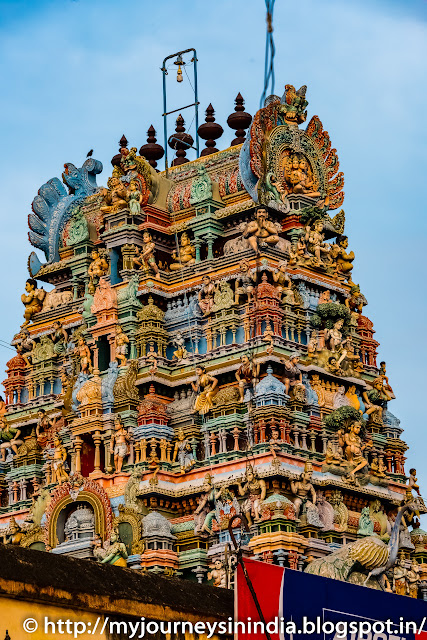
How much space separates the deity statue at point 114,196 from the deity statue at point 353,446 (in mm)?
9062

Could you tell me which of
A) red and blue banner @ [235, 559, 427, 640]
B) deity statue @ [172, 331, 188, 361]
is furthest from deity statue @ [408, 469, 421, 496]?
red and blue banner @ [235, 559, 427, 640]

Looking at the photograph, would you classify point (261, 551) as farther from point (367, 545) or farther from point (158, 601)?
point (158, 601)

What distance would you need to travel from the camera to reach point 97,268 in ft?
132

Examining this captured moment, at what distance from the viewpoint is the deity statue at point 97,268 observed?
40.2 meters

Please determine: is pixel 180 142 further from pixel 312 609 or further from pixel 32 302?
pixel 312 609

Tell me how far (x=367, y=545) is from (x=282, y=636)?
9.38m

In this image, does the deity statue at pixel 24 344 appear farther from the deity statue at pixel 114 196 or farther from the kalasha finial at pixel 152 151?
the kalasha finial at pixel 152 151

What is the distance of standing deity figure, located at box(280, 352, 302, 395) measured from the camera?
117 ft

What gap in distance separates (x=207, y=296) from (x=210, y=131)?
23.5 feet

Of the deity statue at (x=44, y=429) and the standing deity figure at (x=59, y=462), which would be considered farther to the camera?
the deity statue at (x=44, y=429)

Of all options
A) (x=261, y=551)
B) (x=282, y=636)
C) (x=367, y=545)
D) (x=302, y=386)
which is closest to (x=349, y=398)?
(x=302, y=386)

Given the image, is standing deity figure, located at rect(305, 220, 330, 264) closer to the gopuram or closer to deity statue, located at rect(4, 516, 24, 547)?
the gopuram

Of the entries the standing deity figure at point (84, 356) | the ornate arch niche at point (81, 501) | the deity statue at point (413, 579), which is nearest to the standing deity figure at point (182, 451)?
the ornate arch niche at point (81, 501)

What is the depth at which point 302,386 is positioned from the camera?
3612cm
